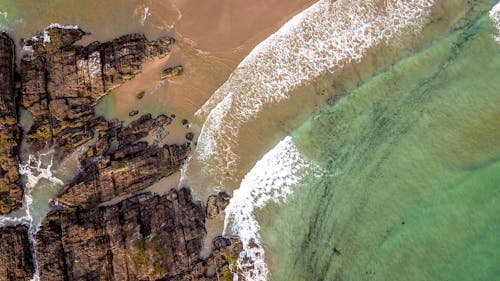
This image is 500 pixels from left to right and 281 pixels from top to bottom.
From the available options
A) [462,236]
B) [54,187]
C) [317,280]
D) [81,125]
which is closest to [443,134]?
[462,236]

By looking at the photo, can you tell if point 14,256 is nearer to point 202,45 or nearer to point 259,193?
point 259,193

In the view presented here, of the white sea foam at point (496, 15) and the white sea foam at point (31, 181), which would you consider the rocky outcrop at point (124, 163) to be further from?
the white sea foam at point (496, 15)

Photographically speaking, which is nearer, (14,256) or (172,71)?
(14,256)

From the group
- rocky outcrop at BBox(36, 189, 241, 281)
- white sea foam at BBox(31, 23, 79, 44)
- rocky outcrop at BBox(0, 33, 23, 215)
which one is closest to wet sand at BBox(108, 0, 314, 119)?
white sea foam at BBox(31, 23, 79, 44)

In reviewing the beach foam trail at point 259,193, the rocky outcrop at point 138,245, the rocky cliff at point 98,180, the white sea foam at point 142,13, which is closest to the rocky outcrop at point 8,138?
the rocky cliff at point 98,180

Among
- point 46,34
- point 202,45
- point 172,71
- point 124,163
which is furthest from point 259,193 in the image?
point 46,34

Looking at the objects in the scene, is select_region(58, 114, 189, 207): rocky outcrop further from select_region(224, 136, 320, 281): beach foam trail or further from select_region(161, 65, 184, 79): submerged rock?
select_region(224, 136, 320, 281): beach foam trail

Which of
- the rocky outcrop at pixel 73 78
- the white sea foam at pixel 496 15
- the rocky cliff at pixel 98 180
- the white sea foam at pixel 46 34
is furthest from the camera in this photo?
the white sea foam at pixel 46 34
